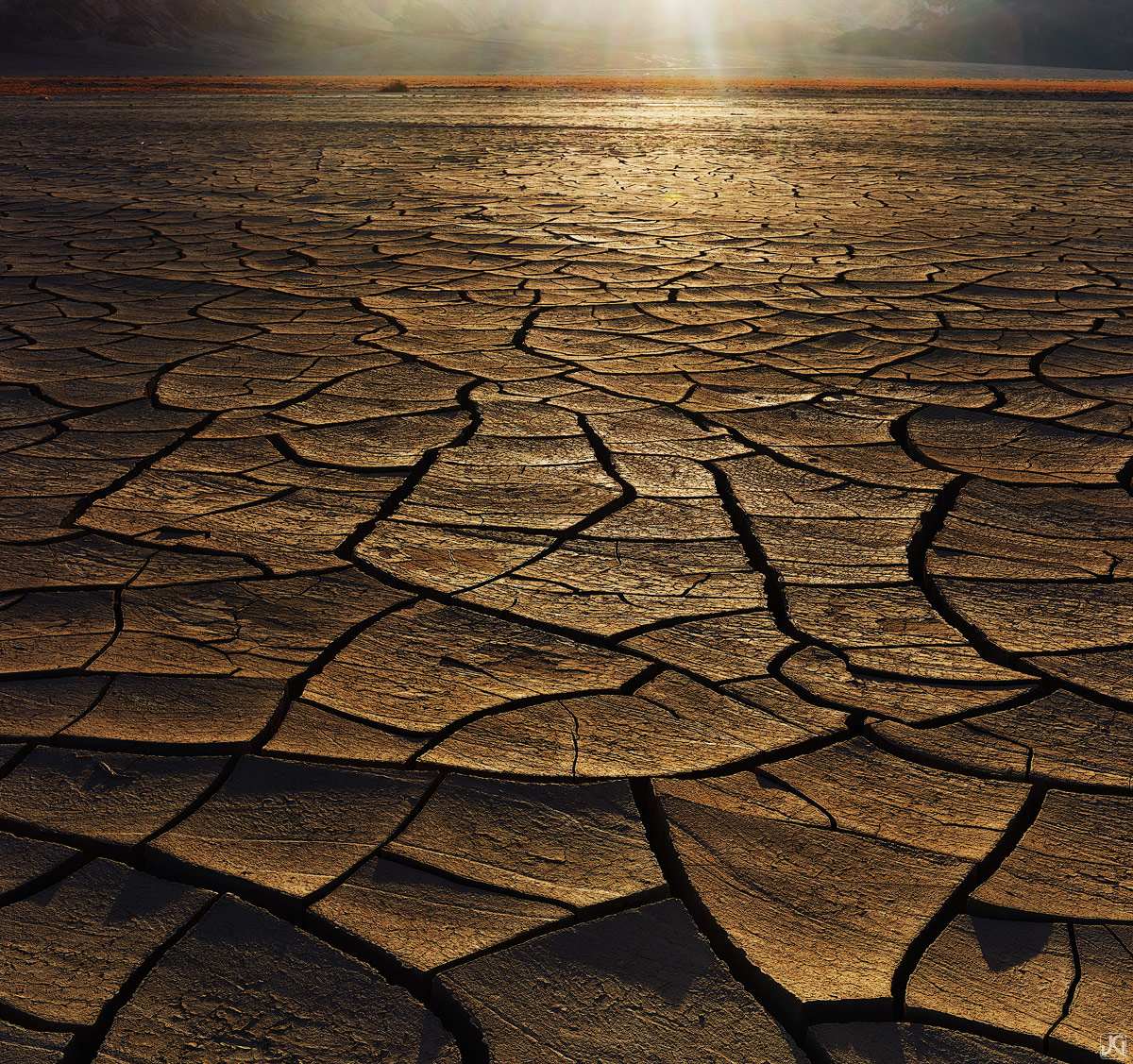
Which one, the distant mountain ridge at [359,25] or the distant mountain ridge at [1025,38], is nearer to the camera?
the distant mountain ridge at [359,25]

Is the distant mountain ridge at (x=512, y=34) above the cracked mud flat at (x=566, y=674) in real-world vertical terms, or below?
above

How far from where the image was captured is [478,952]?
1.17 metres

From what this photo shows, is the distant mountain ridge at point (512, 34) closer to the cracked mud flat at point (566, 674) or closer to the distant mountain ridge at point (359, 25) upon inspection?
the distant mountain ridge at point (359, 25)

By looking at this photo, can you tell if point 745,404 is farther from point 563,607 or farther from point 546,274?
point 546,274

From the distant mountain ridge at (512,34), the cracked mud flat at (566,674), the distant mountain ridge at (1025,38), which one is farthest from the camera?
the distant mountain ridge at (1025,38)

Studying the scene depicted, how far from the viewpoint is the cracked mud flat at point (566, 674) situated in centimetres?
113

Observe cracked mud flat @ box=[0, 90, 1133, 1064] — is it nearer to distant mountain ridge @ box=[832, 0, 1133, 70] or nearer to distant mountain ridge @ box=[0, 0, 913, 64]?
distant mountain ridge @ box=[0, 0, 913, 64]

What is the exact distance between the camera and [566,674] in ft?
5.53

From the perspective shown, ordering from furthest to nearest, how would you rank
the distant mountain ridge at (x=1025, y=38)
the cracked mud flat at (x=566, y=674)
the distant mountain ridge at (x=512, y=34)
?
the distant mountain ridge at (x=1025, y=38)
the distant mountain ridge at (x=512, y=34)
the cracked mud flat at (x=566, y=674)

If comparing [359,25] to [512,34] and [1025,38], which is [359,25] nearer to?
[512,34]

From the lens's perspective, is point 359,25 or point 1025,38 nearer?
point 359,25

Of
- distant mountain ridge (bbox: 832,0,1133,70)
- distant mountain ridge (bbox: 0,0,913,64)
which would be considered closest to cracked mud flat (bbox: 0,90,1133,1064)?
distant mountain ridge (bbox: 0,0,913,64)

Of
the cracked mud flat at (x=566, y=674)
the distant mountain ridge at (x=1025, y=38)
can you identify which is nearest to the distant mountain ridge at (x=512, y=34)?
the distant mountain ridge at (x=1025, y=38)

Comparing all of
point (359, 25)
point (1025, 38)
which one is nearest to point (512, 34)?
point (359, 25)
